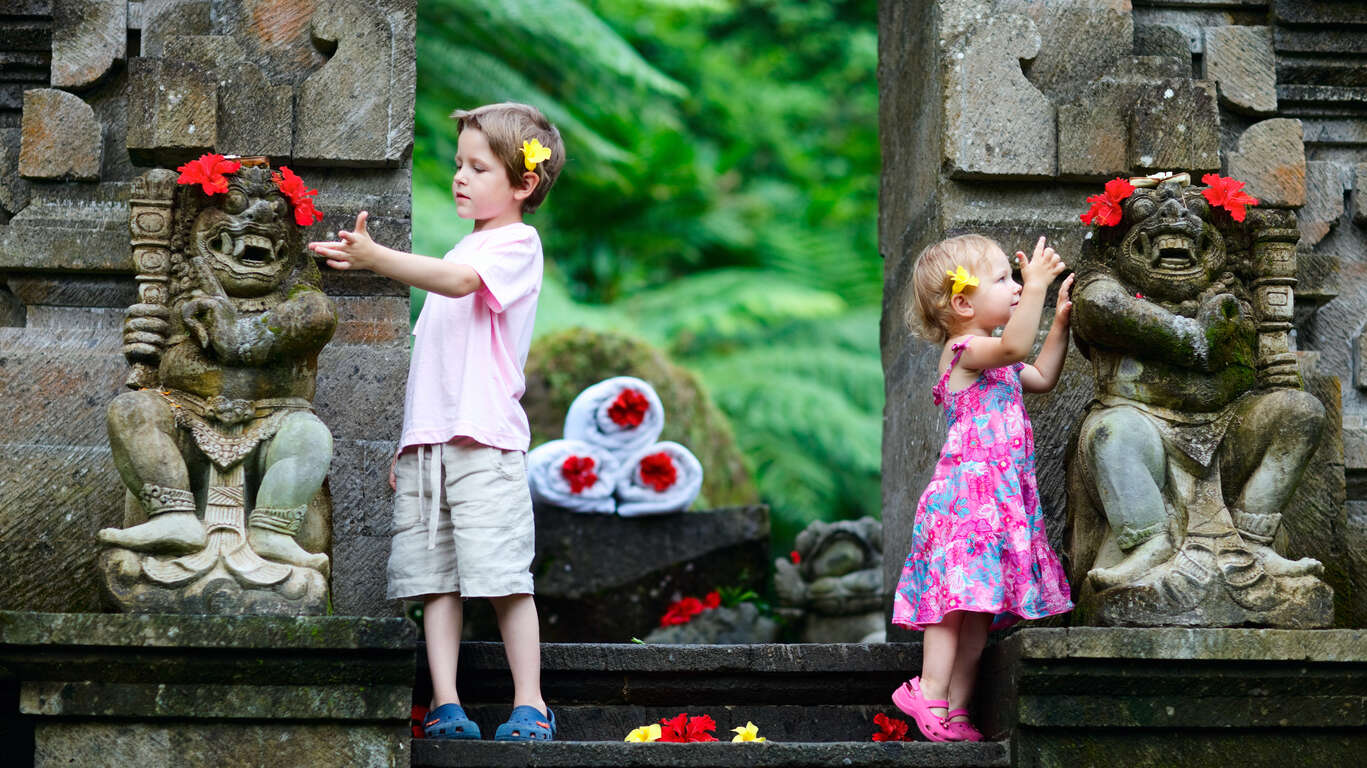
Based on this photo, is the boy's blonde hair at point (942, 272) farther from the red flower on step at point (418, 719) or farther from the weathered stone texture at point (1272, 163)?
the red flower on step at point (418, 719)

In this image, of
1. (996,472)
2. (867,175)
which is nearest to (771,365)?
(867,175)

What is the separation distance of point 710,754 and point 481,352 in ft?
3.64

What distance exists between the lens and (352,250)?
3.53 metres

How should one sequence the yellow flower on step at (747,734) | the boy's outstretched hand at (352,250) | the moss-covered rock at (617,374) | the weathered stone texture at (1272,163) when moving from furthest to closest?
the moss-covered rock at (617,374) → the weathered stone texture at (1272,163) → the yellow flower on step at (747,734) → the boy's outstretched hand at (352,250)

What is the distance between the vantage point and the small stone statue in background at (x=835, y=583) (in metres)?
6.56

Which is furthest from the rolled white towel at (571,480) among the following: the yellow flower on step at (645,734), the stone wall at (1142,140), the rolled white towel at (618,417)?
the yellow flower on step at (645,734)

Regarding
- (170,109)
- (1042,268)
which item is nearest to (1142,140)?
(1042,268)

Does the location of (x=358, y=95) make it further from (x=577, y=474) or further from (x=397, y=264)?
(x=577, y=474)

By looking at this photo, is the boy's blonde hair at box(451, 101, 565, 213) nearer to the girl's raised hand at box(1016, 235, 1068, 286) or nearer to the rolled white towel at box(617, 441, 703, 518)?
the girl's raised hand at box(1016, 235, 1068, 286)

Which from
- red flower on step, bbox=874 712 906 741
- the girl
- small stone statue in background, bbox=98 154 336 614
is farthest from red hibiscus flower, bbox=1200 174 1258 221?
small stone statue in background, bbox=98 154 336 614

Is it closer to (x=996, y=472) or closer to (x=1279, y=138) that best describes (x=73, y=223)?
(x=996, y=472)

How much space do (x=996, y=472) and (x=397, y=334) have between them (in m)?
1.75

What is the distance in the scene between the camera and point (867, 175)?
42.5ft

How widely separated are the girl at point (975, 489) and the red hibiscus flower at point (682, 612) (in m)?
2.45
